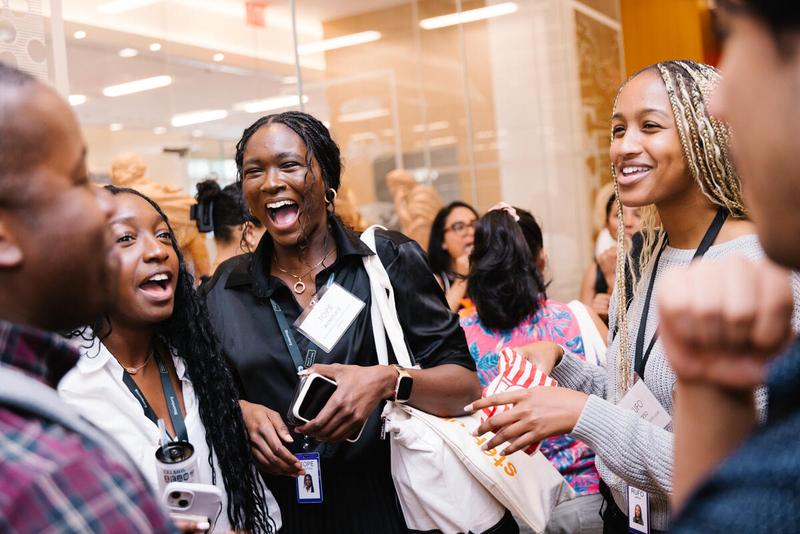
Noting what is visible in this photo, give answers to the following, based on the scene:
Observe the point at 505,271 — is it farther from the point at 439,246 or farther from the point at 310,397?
the point at 439,246

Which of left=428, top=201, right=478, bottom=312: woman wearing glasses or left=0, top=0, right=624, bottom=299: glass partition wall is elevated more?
left=0, top=0, right=624, bottom=299: glass partition wall

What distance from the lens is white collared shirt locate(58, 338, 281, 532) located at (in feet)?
5.90

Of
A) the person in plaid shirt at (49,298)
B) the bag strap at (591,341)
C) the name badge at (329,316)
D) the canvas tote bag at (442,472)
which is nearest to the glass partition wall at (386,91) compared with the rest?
the bag strap at (591,341)

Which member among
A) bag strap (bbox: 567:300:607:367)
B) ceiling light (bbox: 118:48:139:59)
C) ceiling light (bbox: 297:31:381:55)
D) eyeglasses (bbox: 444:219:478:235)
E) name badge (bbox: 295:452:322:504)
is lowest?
name badge (bbox: 295:452:322:504)

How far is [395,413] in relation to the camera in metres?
2.17

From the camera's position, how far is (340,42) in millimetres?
7504

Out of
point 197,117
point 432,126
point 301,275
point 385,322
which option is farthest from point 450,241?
point 385,322

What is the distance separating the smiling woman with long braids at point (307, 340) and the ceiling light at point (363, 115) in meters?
5.01

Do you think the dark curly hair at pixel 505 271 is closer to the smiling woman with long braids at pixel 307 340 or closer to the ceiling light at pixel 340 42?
the smiling woman with long braids at pixel 307 340

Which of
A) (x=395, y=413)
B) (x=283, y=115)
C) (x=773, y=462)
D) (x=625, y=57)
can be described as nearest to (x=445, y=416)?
(x=395, y=413)

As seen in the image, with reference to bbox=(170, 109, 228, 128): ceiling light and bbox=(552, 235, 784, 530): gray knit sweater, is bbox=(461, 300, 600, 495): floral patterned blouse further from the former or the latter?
bbox=(170, 109, 228, 128): ceiling light

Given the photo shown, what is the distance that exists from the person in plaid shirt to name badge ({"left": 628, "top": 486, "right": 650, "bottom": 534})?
1.34m

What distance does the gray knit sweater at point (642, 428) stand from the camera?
162 cm

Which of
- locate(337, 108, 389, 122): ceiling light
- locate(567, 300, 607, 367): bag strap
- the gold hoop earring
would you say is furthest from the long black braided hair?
locate(337, 108, 389, 122): ceiling light
